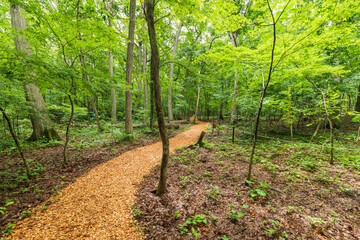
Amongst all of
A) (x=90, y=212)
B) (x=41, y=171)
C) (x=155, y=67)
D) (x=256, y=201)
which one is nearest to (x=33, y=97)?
(x=41, y=171)

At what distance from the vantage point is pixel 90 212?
102 inches

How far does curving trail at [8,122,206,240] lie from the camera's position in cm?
217

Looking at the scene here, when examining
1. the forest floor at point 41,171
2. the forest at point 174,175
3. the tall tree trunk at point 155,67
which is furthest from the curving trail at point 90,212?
the tall tree trunk at point 155,67

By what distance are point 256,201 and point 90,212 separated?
11.5 ft

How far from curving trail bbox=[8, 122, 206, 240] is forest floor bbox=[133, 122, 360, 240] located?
0.29 meters

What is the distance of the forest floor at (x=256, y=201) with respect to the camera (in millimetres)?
2170

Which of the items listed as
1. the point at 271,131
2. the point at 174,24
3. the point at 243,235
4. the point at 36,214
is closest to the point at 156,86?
the point at 243,235

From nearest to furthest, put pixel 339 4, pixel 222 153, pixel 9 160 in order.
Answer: pixel 339 4, pixel 9 160, pixel 222 153

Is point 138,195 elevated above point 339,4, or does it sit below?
below

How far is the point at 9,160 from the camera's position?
4500 millimetres

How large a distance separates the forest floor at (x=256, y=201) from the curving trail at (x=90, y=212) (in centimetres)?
29

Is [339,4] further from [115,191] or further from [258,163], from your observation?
[115,191]

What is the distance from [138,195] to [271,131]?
32.0ft

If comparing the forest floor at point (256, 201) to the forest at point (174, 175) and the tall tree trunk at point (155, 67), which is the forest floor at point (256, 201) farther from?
the tall tree trunk at point (155, 67)
